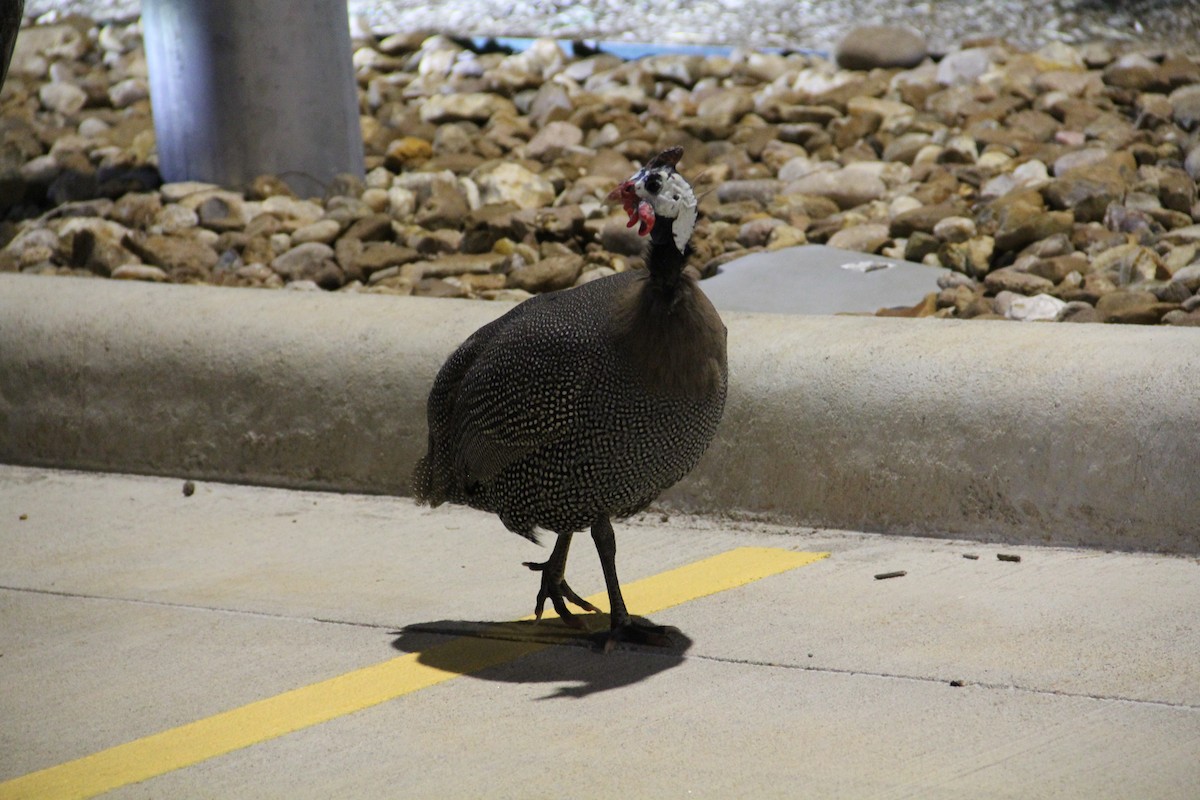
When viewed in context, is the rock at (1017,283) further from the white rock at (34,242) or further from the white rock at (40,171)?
the white rock at (40,171)

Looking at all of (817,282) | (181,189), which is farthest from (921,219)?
(181,189)

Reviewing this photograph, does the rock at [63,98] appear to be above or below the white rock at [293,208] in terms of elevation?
above

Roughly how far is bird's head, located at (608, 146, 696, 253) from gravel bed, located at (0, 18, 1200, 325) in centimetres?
255

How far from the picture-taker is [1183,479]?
446cm

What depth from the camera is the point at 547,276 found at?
688 cm

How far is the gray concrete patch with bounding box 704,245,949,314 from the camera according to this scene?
6.38 m

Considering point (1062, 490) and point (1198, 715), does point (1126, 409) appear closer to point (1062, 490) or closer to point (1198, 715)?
point (1062, 490)

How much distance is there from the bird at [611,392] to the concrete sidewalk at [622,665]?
414mm

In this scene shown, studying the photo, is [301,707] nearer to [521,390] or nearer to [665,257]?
[521,390]

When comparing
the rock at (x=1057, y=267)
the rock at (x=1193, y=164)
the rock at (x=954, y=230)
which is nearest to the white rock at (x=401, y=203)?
the rock at (x=954, y=230)

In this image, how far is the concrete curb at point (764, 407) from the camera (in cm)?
457

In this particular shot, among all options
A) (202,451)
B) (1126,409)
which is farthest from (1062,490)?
(202,451)

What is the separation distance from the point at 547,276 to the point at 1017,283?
2.05 metres

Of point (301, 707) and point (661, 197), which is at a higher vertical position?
point (661, 197)
